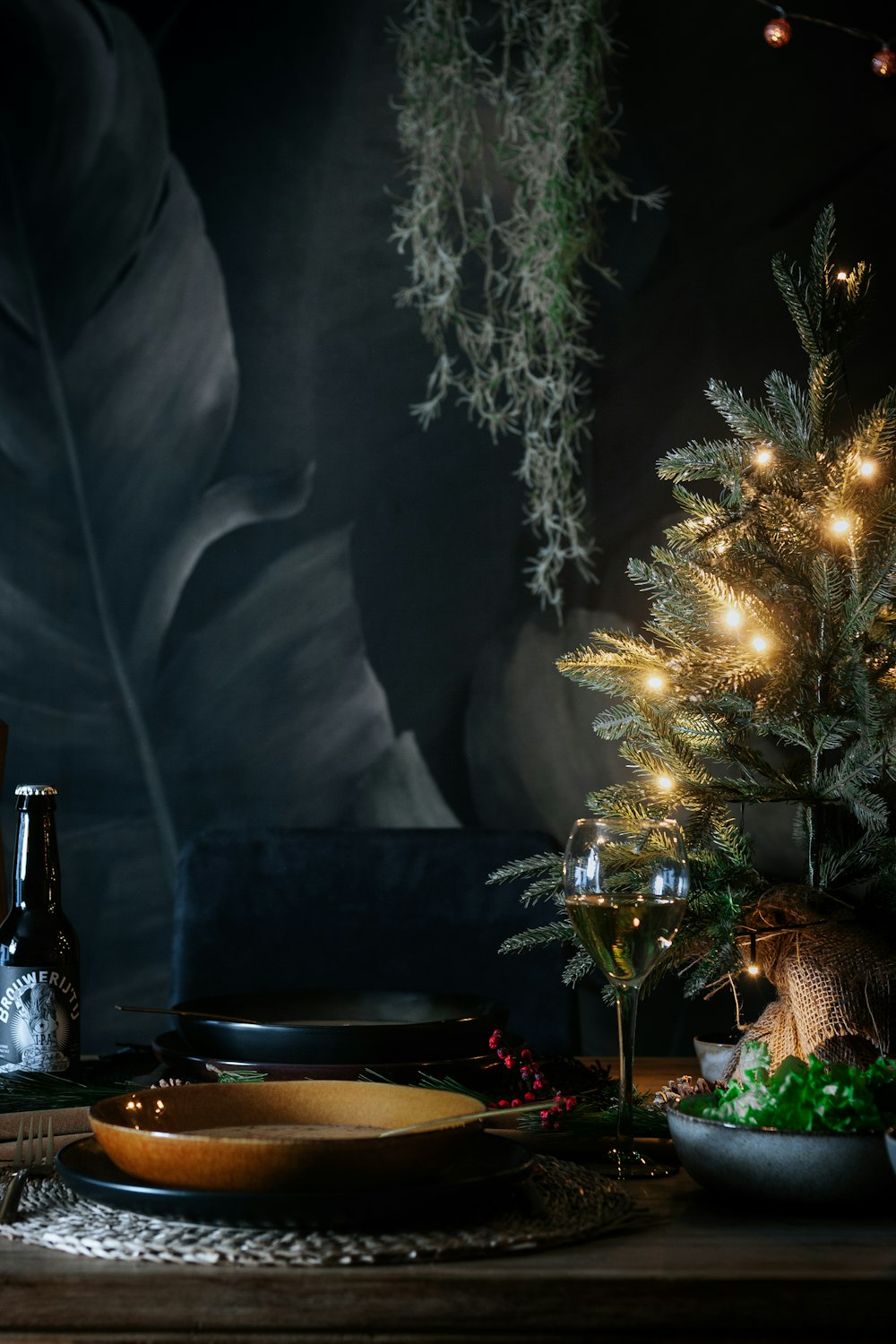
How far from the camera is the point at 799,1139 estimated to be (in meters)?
0.64

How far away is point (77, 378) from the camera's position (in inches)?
78.9

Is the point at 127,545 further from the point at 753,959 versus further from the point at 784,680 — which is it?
the point at 753,959

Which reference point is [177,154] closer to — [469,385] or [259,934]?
[469,385]

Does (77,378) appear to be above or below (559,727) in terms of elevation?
above

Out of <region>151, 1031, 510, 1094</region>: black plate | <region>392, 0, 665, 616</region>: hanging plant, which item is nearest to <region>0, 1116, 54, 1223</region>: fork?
<region>151, 1031, 510, 1094</region>: black plate

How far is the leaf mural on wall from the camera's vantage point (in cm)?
197

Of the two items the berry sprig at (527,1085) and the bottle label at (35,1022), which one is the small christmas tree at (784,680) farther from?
the bottle label at (35,1022)

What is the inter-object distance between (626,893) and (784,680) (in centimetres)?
38

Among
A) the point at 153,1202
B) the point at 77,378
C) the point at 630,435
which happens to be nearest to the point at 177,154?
the point at 77,378

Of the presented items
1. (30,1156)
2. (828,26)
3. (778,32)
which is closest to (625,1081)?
(30,1156)

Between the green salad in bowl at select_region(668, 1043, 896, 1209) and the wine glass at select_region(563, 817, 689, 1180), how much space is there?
0.10 meters

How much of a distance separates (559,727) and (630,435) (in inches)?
18.9

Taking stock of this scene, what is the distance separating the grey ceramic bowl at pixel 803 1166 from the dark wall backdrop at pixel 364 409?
1.31 m

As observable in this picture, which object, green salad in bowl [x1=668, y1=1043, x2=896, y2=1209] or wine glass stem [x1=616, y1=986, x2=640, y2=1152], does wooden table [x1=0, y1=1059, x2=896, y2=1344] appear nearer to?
green salad in bowl [x1=668, y1=1043, x2=896, y2=1209]
